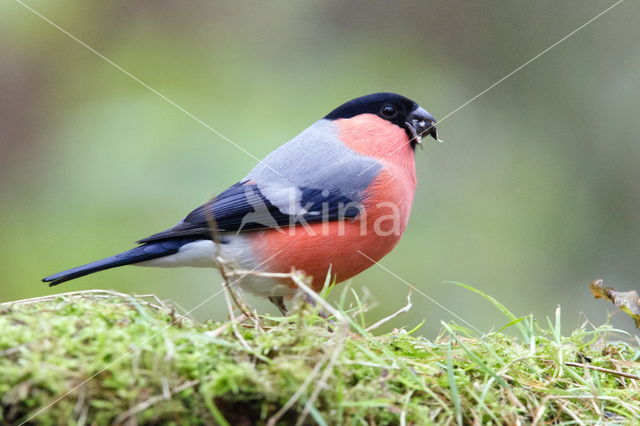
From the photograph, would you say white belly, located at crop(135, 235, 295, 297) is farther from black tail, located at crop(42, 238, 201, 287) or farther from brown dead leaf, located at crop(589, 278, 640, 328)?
brown dead leaf, located at crop(589, 278, 640, 328)

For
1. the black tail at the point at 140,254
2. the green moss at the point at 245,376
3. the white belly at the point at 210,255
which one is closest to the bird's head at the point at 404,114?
the white belly at the point at 210,255

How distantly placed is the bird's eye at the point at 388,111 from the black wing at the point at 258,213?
2.90ft

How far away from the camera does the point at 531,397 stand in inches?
71.0

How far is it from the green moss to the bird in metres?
1.34

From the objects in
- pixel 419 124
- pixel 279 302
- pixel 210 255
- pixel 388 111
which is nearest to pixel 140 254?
pixel 210 255

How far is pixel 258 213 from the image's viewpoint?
11.5ft

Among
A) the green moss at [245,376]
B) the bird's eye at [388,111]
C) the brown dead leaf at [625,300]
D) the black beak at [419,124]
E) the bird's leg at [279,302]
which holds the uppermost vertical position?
the bird's eye at [388,111]

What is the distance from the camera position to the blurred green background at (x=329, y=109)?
478 cm

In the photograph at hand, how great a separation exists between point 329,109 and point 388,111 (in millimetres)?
1238

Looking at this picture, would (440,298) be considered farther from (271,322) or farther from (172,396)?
(172,396)

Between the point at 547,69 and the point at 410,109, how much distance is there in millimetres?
3199

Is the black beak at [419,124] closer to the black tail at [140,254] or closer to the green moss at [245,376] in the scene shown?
the black tail at [140,254]

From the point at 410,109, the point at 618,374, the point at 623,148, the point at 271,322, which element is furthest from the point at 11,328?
the point at 623,148

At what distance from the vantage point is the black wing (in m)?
3.45
